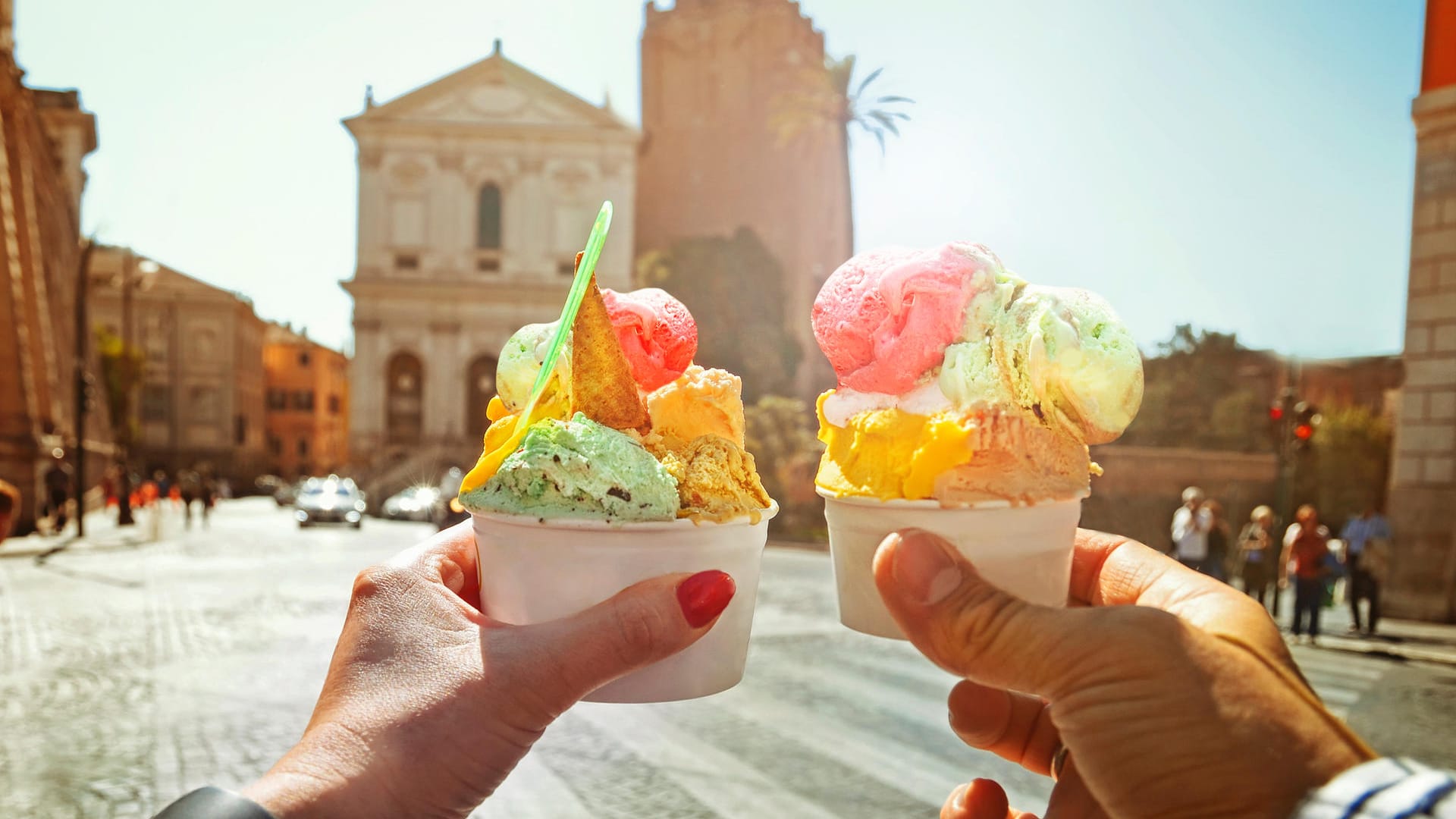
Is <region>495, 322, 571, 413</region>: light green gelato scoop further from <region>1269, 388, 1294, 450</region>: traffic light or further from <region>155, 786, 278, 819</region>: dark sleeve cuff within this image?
<region>1269, 388, 1294, 450</region>: traffic light

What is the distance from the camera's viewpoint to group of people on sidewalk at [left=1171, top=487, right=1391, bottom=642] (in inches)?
440

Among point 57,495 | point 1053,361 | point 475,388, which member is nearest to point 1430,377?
point 1053,361

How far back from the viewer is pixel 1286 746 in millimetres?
1330

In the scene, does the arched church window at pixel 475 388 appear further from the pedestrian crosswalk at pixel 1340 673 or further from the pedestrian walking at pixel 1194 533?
the pedestrian crosswalk at pixel 1340 673

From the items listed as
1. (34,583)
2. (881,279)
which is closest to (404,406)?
(34,583)

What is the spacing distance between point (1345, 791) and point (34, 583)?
16.9m

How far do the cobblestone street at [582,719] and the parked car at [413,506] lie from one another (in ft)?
56.4

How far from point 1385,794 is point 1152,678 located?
1.05ft

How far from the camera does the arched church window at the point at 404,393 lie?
41344 mm

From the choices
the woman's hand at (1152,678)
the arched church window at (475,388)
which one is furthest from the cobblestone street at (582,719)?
the arched church window at (475,388)

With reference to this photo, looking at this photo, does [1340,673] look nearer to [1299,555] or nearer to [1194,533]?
[1299,555]

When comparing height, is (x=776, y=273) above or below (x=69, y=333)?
above

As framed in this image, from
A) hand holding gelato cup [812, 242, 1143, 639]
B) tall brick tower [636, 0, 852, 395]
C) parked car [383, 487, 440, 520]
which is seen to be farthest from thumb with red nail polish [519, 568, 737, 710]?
tall brick tower [636, 0, 852, 395]

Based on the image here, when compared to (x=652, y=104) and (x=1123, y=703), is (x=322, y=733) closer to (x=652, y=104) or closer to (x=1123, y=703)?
(x=1123, y=703)
